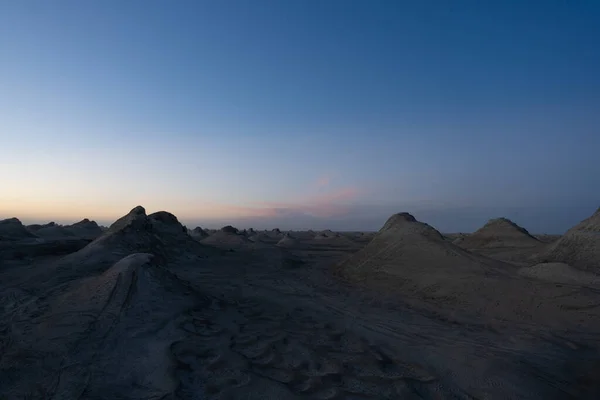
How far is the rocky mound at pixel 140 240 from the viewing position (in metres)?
11.9

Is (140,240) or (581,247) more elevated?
(140,240)

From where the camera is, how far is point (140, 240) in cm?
1394

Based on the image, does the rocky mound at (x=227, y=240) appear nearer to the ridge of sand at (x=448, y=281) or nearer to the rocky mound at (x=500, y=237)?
the ridge of sand at (x=448, y=281)

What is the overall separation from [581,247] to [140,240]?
1684 cm

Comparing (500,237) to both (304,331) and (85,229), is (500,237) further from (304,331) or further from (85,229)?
(85,229)

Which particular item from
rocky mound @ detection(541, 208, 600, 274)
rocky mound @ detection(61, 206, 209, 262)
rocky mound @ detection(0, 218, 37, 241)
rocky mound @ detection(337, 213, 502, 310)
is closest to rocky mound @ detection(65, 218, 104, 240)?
rocky mound @ detection(0, 218, 37, 241)

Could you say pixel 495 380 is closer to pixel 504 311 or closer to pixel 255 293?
pixel 504 311

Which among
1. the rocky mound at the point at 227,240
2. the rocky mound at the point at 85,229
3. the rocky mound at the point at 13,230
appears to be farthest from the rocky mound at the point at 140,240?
the rocky mound at the point at 85,229

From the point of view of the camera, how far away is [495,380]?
472 cm

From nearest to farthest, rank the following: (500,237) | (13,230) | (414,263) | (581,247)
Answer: (414,263), (581,247), (13,230), (500,237)

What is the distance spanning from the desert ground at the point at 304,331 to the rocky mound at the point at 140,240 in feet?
0.69

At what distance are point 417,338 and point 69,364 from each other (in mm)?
5392

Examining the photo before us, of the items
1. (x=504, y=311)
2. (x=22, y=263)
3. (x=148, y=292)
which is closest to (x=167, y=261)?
(x=22, y=263)

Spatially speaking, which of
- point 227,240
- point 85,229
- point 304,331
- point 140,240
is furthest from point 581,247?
point 85,229
